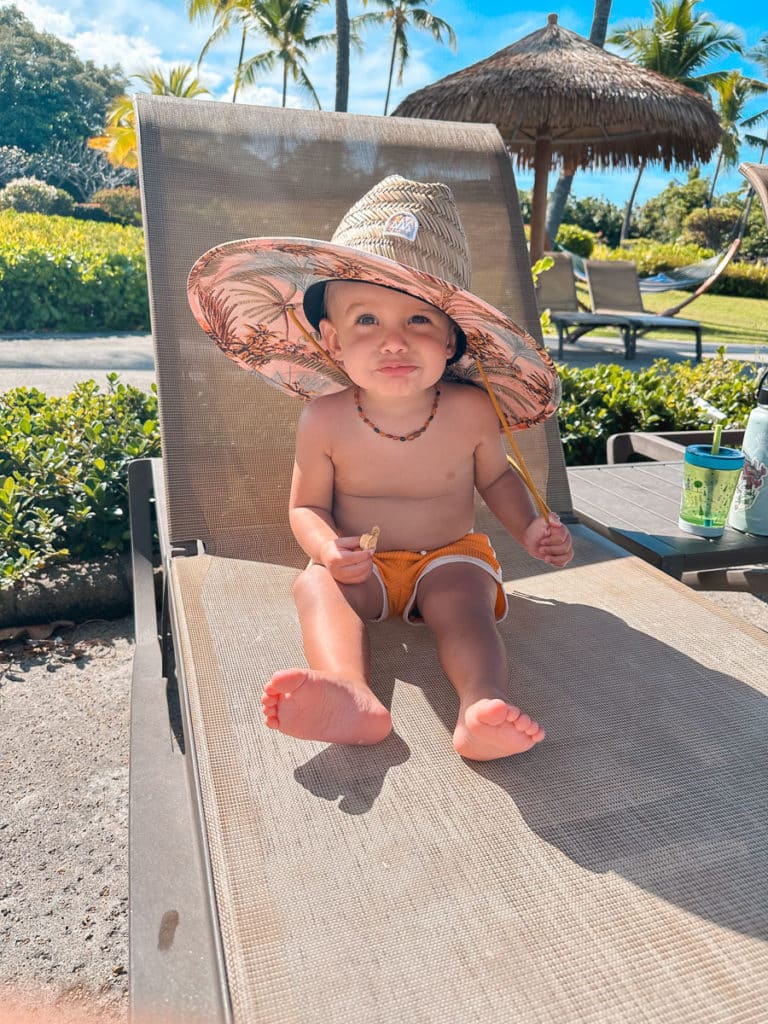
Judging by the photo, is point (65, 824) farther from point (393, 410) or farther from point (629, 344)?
point (629, 344)

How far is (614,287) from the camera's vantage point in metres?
9.84

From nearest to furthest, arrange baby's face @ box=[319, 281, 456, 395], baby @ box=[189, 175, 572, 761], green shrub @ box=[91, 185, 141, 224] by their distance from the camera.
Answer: baby @ box=[189, 175, 572, 761] → baby's face @ box=[319, 281, 456, 395] → green shrub @ box=[91, 185, 141, 224]

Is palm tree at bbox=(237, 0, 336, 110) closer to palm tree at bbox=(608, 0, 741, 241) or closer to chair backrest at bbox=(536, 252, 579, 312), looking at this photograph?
palm tree at bbox=(608, 0, 741, 241)

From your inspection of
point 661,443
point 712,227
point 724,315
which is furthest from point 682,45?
point 661,443

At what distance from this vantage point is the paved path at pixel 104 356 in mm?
7062

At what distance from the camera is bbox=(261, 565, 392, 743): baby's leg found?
117 centimetres

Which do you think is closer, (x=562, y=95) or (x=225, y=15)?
(x=562, y=95)

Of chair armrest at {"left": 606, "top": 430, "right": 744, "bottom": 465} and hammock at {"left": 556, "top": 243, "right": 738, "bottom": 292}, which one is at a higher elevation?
hammock at {"left": 556, "top": 243, "right": 738, "bottom": 292}

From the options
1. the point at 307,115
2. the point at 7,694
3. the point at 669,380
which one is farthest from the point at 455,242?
the point at 669,380

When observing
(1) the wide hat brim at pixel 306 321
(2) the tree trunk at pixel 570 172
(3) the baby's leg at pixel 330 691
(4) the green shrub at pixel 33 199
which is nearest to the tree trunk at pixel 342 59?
(2) the tree trunk at pixel 570 172

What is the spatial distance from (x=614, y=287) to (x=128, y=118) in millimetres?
20286

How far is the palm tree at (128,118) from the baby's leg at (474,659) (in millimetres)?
23263

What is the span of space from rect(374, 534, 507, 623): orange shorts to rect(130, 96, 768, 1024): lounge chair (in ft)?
0.18

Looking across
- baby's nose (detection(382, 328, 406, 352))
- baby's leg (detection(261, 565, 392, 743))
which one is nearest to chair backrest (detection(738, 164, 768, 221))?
baby's nose (detection(382, 328, 406, 352))
